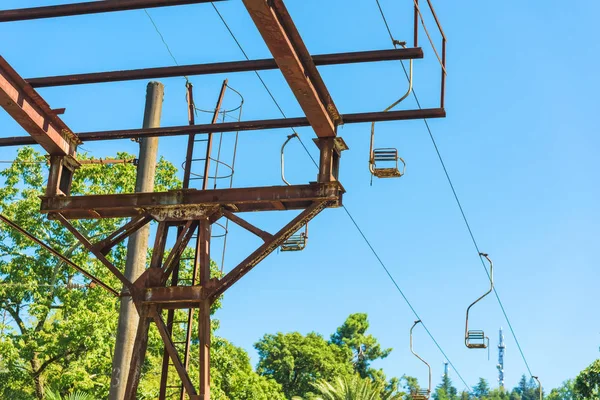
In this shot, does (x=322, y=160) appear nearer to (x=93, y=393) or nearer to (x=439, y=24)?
(x=439, y=24)

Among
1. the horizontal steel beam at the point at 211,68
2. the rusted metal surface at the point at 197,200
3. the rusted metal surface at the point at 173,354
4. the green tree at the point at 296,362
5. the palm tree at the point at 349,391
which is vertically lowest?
the rusted metal surface at the point at 173,354

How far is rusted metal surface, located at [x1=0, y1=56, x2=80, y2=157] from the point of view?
12867 mm

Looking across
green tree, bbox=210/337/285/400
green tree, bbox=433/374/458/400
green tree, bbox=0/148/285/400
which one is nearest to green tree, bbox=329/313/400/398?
green tree, bbox=210/337/285/400

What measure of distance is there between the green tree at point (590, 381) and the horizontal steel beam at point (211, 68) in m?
39.2

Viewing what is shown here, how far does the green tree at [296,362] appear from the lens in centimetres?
6888

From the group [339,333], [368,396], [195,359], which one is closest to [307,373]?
[339,333]

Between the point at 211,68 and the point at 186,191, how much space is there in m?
1.86

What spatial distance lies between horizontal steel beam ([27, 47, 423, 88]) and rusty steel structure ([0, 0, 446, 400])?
1 cm

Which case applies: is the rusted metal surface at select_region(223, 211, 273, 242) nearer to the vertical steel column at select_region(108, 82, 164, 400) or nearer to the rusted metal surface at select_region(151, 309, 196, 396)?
the rusted metal surface at select_region(151, 309, 196, 396)

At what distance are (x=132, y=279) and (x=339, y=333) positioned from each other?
64.3 meters

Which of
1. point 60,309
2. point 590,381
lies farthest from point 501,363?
point 60,309

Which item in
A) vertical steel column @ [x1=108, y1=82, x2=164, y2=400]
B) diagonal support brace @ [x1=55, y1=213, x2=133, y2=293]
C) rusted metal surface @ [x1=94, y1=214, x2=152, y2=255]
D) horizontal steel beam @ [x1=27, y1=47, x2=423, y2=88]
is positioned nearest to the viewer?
horizontal steel beam @ [x1=27, y1=47, x2=423, y2=88]

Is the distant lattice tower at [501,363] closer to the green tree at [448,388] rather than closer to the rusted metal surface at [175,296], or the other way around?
the green tree at [448,388]

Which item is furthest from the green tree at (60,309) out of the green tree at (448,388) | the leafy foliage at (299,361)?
the green tree at (448,388)
